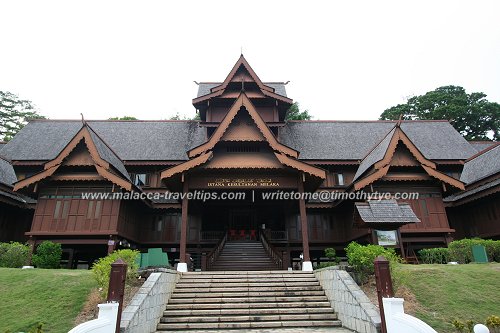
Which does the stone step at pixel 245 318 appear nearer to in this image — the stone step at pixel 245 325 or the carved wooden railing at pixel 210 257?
the stone step at pixel 245 325

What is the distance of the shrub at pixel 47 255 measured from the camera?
14000mm

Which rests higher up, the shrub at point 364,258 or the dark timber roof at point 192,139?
the dark timber roof at point 192,139

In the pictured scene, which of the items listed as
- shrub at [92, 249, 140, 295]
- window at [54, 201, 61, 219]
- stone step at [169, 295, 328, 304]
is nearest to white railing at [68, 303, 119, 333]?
shrub at [92, 249, 140, 295]

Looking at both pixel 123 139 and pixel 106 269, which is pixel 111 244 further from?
pixel 123 139

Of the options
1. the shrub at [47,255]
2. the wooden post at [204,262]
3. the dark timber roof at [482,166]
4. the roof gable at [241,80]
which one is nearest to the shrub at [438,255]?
the dark timber roof at [482,166]

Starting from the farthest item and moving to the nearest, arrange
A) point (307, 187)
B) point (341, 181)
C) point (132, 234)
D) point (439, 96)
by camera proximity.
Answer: point (439, 96) → point (341, 181) → point (132, 234) → point (307, 187)

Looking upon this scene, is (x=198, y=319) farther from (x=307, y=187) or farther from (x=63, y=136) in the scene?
(x=63, y=136)

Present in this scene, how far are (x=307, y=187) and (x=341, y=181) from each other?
6389 mm

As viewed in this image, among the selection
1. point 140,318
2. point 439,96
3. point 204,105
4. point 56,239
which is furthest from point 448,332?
point 439,96

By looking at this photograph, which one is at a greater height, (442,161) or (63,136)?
(63,136)

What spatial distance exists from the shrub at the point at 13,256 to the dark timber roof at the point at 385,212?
14564 millimetres

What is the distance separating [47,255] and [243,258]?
8863 millimetres

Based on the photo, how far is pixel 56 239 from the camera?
1581cm

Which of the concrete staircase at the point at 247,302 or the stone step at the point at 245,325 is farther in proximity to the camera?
the concrete staircase at the point at 247,302
